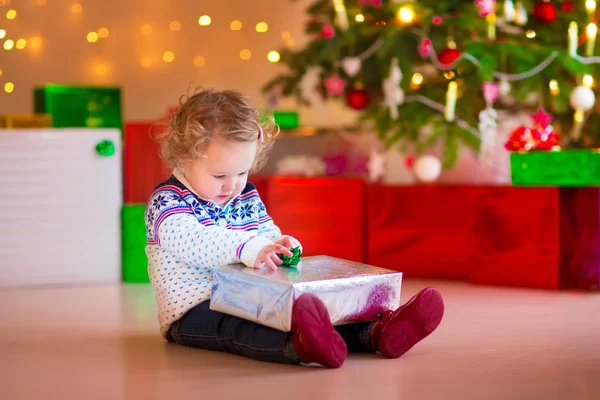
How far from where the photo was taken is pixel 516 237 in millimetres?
2385

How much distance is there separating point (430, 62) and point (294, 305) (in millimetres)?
1556

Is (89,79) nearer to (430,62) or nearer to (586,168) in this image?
(430,62)

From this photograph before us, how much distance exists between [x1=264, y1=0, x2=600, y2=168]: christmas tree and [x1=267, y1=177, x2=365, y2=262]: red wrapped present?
24 cm

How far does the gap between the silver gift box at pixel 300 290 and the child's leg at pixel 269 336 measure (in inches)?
1.2

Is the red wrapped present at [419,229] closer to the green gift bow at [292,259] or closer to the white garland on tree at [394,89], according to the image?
the white garland on tree at [394,89]

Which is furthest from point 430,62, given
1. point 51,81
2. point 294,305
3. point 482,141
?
point 51,81

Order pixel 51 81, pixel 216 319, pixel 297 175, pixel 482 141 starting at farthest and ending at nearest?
pixel 51 81, pixel 297 175, pixel 482 141, pixel 216 319

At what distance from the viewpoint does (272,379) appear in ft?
4.41

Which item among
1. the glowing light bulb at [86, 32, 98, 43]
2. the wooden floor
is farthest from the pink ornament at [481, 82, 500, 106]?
the glowing light bulb at [86, 32, 98, 43]

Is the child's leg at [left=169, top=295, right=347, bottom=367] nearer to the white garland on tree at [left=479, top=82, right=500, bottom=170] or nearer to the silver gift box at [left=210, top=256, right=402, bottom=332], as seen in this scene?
the silver gift box at [left=210, top=256, right=402, bottom=332]

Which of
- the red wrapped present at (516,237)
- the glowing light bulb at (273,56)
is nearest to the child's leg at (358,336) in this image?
the red wrapped present at (516,237)

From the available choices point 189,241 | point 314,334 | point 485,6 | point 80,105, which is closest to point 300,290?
point 314,334

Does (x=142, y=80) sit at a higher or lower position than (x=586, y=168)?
higher

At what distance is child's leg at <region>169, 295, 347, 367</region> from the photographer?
1.32m
